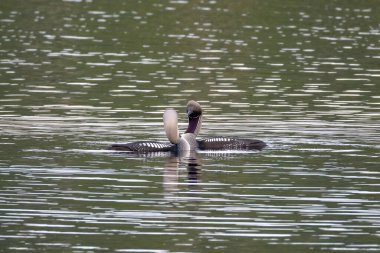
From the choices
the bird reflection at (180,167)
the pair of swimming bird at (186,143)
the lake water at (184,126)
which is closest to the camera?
the lake water at (184,126)

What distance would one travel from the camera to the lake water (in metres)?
17.3

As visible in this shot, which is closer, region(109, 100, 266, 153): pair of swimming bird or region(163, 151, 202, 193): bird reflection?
region(163, 151, 202, 193): bird reflection

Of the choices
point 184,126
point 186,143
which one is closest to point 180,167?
point 186,143

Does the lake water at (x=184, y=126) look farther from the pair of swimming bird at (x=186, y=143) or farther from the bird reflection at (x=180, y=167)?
the pair of swimming bird at (x=186, y=143)

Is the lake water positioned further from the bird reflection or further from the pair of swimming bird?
the pair of swimming bird

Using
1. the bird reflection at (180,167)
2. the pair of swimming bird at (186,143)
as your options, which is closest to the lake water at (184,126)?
the bird reflection at (180,167)

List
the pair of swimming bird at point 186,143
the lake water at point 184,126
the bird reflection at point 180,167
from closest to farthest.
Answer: the lake water at point 184,126, the bird reflection at point 180,167, the pair of swimming bird at point 186,143

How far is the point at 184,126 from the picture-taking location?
27.9 meters

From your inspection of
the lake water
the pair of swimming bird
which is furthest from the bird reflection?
the pair of swimming bird

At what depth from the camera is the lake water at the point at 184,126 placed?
56.9ft

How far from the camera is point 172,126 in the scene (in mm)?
23922

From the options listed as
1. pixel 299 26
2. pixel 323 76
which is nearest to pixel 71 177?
pixel 323 76

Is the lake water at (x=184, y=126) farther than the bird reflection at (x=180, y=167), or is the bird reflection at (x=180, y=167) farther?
the bird reflection at (x=180, y=167)

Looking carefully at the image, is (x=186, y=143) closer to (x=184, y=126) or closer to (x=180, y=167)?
(x=180, y=167)
